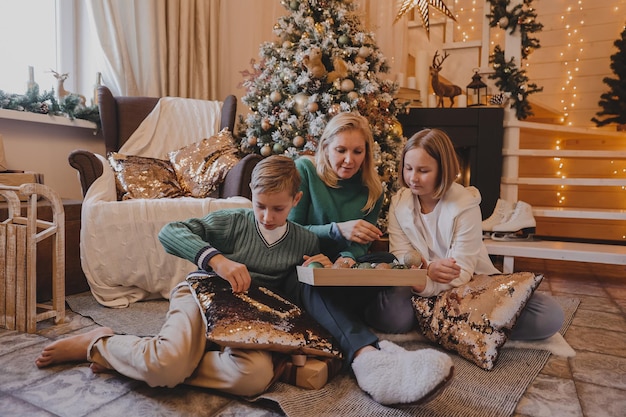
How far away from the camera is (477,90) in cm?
336

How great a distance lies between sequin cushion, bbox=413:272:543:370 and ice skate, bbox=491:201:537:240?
1492 mm

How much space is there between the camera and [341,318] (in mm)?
1271

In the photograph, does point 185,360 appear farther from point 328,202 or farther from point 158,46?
point 158,46

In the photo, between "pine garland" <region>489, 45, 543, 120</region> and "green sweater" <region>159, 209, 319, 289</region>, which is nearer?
"green sweater" <region>159, 209, 319, 289</region>

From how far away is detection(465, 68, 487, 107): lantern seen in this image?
131 inches

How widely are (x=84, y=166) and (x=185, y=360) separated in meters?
Answer: 1.29

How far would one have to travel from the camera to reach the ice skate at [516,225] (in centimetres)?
288

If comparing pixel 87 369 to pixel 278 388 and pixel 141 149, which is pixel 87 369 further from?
pixel 141 149

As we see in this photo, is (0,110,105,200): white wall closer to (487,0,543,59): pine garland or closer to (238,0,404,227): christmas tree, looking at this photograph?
(238,0,404,227): christmas tree

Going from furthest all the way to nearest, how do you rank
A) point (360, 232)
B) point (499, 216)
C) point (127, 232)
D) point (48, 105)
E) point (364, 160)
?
point (499, 216) → point (48, 105) → point (127, 232) → point (364, 160) → point (360, 232)

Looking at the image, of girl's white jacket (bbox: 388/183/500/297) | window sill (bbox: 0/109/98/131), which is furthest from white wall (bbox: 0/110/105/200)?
girl's white jacket (bbox: 388/183/500/297)

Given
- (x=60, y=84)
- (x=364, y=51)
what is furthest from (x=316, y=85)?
(x=60, y=84)

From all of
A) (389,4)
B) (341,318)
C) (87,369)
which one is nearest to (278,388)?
(341,318)

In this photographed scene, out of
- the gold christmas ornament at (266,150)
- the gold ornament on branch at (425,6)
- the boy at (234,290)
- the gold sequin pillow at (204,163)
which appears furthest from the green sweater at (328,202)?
the gold ornament on branch at (425,6)
